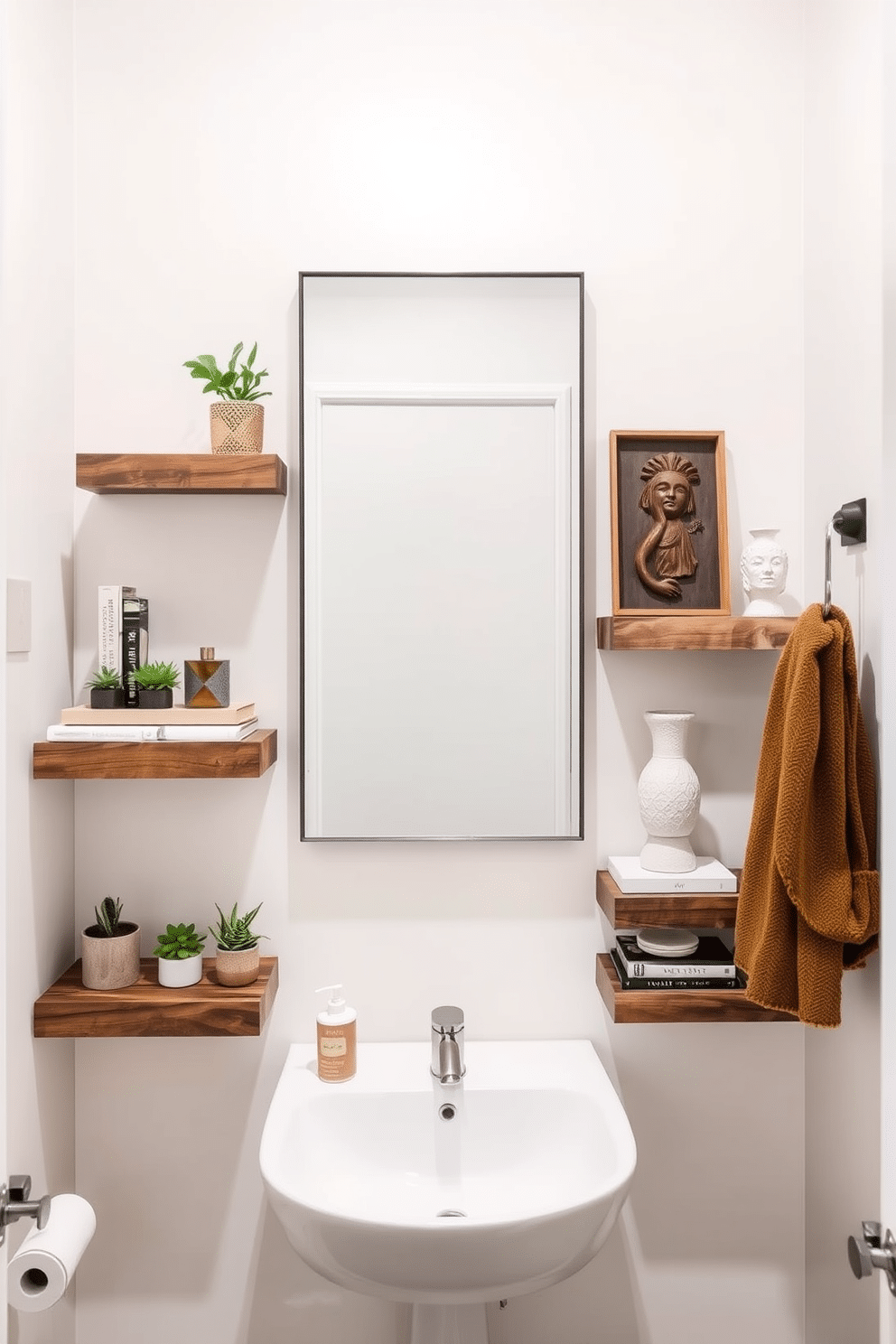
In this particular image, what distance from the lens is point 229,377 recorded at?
57.2 inches

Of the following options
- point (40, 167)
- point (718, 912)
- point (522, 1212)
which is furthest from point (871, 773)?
point (40, 167)

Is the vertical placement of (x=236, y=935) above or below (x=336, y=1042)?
above

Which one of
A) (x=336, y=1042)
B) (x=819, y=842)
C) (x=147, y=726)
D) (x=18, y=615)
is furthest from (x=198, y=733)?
(x=819, y=842)

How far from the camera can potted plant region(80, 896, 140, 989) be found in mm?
1456

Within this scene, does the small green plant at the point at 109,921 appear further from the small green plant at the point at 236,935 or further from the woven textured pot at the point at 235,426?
the woven textured pot at the point at 235,426

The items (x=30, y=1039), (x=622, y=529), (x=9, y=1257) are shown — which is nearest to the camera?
(x=9, y=1257)

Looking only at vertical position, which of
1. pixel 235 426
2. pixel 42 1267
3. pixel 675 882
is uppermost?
pixel 235 426

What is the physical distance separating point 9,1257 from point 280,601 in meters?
1.00

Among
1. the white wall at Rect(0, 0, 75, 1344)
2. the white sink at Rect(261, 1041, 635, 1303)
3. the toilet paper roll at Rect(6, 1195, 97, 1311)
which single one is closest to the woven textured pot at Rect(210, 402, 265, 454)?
the white wall at Rect(0, 0, 75, 1344)

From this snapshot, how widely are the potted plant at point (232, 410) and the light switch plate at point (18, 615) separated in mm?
350

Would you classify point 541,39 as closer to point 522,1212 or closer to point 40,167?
point 40,167

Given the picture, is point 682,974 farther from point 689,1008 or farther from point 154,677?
point 154,677

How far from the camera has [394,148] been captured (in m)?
1.56

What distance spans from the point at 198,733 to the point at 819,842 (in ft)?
2.89
